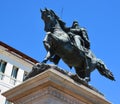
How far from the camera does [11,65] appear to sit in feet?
134

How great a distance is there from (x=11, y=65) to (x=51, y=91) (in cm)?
3080

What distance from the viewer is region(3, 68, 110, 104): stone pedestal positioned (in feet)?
33.9

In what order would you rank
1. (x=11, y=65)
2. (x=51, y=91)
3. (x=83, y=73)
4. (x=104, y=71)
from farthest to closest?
(x=11, y=65) < (x=104, y=71) < (x=83, y=73) < (x=51, y=91)

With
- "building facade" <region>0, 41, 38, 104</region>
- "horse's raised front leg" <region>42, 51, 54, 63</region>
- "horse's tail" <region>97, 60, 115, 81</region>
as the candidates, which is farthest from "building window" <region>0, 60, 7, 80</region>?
"horse's raised front leg" <region>42, 51, 54, 63</region>

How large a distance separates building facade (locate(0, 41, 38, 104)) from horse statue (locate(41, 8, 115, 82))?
2688cm

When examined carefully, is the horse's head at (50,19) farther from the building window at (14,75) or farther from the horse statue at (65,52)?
the building window at (14,75)

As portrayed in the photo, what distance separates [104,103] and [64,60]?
1839 mm

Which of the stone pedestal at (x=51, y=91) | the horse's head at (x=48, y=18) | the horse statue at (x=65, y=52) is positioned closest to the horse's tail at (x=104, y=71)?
the horse statue at (x=65, y=52)

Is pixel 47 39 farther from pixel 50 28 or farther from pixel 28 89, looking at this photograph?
pixel 28 89

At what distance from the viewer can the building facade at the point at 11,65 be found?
39.5 m

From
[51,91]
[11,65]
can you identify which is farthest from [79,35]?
[11,65]

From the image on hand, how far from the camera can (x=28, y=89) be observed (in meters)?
10.7

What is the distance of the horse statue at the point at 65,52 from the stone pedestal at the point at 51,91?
1.11 metres

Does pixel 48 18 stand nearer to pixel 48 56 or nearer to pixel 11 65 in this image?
pixel 48 56
